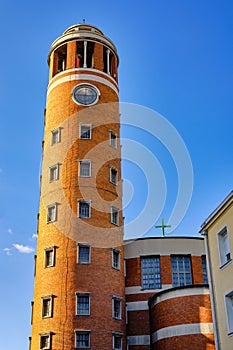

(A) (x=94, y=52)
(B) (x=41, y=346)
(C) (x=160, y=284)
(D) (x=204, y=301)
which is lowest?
(B) (x=41, y=346)

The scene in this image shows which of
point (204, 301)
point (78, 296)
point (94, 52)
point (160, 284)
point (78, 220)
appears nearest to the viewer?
point (204, 301)

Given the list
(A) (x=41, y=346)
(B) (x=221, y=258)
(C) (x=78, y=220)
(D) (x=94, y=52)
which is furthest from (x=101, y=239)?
(D) (x=94, y=52)

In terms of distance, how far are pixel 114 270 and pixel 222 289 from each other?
12.8m

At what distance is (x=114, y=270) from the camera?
36.0m

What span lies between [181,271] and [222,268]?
15467 mm

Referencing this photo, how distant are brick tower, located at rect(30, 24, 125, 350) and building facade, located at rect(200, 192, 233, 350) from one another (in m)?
10.6

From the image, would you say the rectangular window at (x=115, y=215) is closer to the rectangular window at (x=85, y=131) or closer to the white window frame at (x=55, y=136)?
the rectangular window at (x=85, y=131)

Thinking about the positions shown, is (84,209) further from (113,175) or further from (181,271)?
(181,271)

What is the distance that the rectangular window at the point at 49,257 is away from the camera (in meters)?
35.1

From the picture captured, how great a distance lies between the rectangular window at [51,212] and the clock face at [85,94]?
31.1 feet

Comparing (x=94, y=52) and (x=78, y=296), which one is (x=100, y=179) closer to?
(x=78, y=296)

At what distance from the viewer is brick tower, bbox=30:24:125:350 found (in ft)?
109

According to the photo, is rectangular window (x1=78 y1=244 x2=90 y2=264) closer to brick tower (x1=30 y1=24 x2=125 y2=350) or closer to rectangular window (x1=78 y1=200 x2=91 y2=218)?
brick tower (x1=30 y1=24 x2=125 y2=350)

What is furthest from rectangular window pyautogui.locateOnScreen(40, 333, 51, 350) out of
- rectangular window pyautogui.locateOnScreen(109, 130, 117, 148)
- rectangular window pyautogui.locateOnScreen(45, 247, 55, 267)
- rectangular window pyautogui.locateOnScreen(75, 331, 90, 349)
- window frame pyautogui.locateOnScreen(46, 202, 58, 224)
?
rectangular window pyautogui.locateOnScreen(109, 130, 117, 148)
